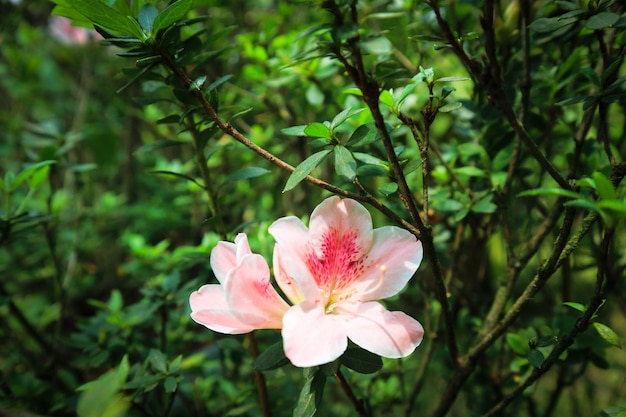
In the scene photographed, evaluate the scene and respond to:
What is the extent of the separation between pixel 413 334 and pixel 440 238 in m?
0.48

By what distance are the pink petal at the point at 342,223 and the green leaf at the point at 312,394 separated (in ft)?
0.50

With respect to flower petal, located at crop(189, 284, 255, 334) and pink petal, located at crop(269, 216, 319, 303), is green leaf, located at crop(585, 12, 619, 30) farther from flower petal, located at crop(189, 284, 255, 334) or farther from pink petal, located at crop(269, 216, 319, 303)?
flower petal, located at crop(189, 284, 255, 334)

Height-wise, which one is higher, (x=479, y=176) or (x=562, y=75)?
(x=562, y=75)

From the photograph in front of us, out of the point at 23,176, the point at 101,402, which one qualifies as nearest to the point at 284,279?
the point at 101,402

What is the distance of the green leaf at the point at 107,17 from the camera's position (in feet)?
1.79

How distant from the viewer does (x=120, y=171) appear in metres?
2.58

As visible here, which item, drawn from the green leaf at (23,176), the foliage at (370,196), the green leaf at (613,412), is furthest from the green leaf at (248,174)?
the green leaf at (613,412)

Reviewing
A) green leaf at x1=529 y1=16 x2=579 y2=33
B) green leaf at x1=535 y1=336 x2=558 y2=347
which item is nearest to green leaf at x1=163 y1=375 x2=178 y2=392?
green leaf at x1=535 y1=336 x2=558 y2=347

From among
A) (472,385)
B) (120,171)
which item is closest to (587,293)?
(472,385)

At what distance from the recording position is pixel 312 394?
0.59m

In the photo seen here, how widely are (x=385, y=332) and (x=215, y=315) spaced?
0.20m

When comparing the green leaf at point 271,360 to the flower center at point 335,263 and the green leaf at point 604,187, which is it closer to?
the flower center at point 335,263

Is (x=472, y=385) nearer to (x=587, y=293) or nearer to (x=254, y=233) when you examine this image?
(x=254, y=233)

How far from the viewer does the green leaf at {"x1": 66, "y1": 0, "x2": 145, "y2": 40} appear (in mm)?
545
